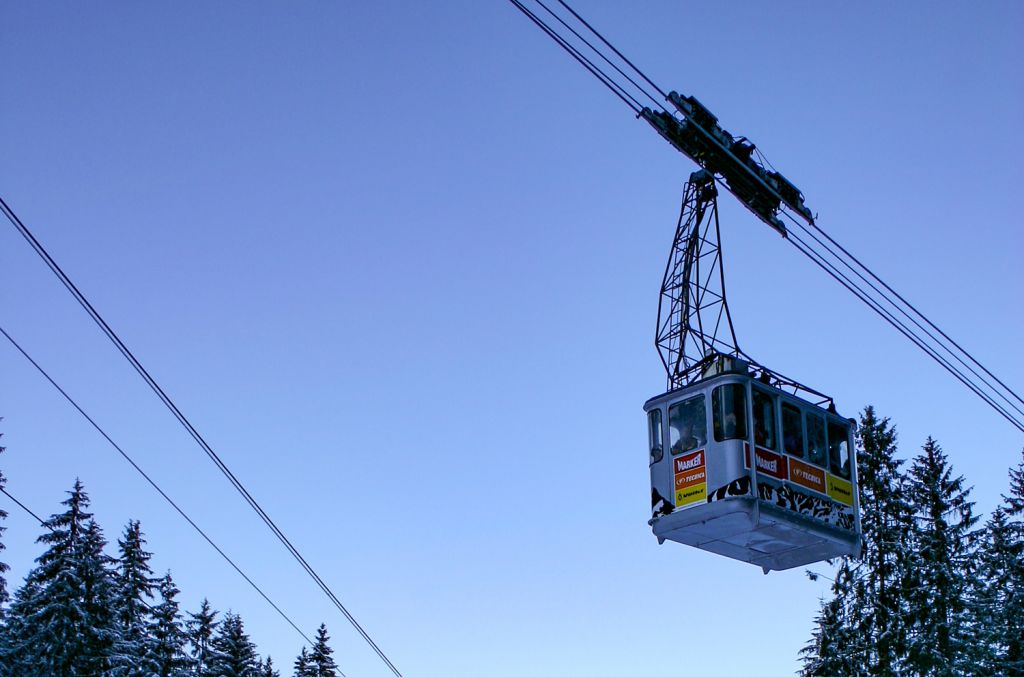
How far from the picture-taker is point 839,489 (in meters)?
27.8

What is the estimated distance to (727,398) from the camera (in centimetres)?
2612

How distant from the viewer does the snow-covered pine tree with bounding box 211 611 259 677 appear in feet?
219

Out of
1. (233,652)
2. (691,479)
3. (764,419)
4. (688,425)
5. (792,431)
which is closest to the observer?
(691,479)

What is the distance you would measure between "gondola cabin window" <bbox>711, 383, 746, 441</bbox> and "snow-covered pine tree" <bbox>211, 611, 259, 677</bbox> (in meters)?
46.6

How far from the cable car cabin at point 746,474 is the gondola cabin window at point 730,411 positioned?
0.02 meters

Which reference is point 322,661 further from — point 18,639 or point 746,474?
point 746,474

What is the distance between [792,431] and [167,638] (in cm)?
4373

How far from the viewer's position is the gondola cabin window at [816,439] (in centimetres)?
2738

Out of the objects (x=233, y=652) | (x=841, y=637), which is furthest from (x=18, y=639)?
(x=841, y=637)

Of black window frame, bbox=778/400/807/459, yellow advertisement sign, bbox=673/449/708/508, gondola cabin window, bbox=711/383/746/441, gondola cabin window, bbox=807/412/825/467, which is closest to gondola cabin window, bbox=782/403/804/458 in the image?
black window frame, bbox=778/400/807/459

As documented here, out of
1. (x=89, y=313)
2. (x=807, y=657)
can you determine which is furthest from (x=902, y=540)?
(x=89, y=313)

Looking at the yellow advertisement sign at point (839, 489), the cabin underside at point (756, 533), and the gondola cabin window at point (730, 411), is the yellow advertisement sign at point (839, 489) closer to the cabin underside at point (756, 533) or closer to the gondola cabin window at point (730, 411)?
the cabin underside at point (756, 533)

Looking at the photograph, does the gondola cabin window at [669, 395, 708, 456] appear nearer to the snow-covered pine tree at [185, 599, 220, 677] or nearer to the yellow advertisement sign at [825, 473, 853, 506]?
the yellow advertisement sign at [825, 473, 853, 506]

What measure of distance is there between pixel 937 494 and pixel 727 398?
33.3 meters
